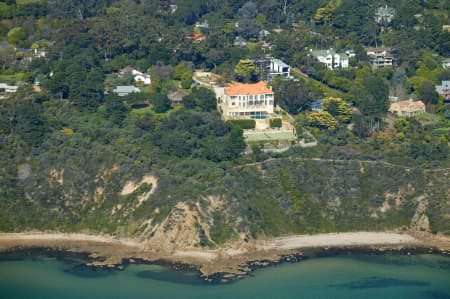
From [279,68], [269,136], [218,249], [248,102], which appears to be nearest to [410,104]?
[279,68]

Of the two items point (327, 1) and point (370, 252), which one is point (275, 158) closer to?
point (370, 252)

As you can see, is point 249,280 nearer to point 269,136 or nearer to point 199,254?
point 199,254

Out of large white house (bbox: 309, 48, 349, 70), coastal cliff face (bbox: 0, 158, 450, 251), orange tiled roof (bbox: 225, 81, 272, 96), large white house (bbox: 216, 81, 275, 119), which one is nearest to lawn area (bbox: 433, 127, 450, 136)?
coastal cliff face (bbox: 0, 158, 450, 251)

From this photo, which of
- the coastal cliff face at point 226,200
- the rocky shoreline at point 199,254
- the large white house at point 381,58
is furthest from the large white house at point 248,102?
the large white house at point 381,58

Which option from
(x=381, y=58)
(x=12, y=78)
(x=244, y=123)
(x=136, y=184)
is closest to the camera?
(x=136, y=184)

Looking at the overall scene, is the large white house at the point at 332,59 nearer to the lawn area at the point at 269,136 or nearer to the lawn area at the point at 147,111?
the lawn area at the point at 269,136
